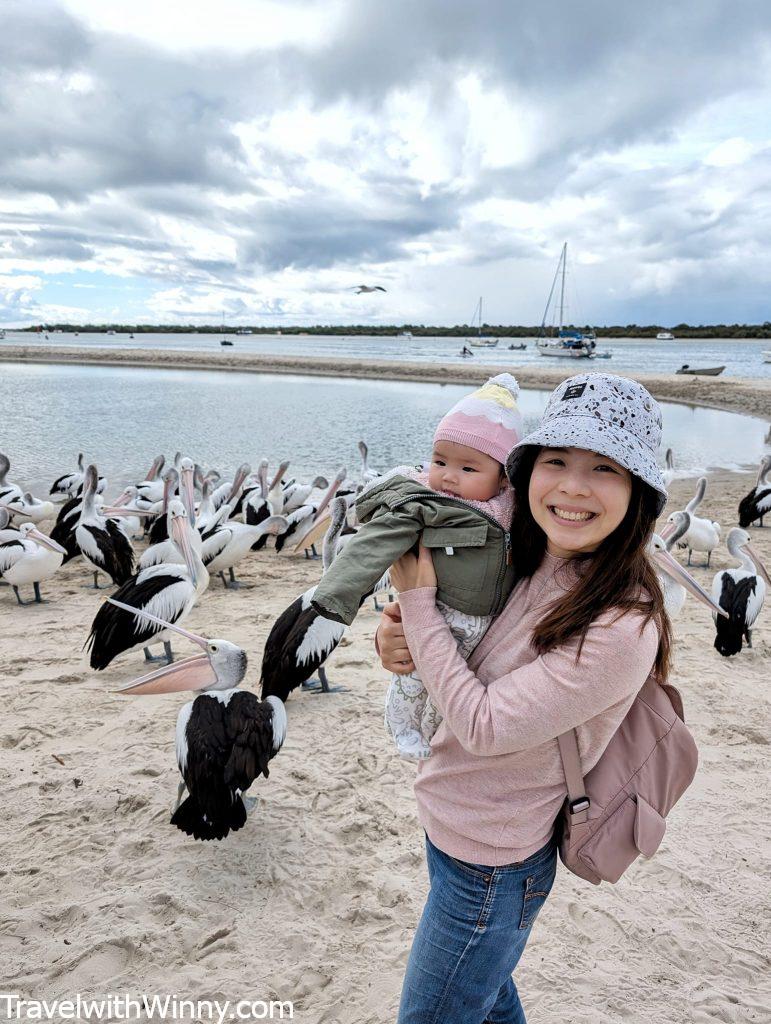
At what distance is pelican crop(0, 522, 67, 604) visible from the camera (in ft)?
18.2

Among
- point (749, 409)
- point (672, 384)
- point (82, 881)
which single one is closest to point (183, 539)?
point (82, 881)

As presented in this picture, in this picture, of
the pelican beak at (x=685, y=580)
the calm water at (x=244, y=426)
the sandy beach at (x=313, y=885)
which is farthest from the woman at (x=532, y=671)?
the calm water at (x=244, y=426)

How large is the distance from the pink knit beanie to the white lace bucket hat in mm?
186

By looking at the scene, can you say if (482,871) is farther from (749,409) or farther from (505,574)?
(749,409)

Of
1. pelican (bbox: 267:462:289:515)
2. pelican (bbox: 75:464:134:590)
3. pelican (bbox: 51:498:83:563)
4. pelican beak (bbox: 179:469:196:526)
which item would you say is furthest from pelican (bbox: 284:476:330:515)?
pelican (bbox: 75:464:134:590)

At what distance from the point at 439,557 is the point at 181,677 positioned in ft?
6.63

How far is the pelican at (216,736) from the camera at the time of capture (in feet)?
8.59

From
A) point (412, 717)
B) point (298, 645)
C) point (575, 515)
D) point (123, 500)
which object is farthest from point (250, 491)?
point (575, 515)

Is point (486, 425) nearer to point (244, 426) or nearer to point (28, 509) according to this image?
point (28, 509)

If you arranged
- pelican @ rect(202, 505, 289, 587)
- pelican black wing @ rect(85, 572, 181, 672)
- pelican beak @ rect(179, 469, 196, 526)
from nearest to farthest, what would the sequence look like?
pelican black wing @ rect(85, 572, 181, 672)
pelican @ rect(202, 505, 289, 587)
pelican beak @ rect(179, 469, 196, 526)

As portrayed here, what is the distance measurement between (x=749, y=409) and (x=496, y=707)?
74.9 ft

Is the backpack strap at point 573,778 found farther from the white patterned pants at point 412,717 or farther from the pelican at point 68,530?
the pelican at point 68,530

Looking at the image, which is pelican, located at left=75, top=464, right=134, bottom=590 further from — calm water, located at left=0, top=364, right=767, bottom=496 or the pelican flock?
calm water, located at left=0, top=364, right=767, bottom=496

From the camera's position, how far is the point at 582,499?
1.23 meters
